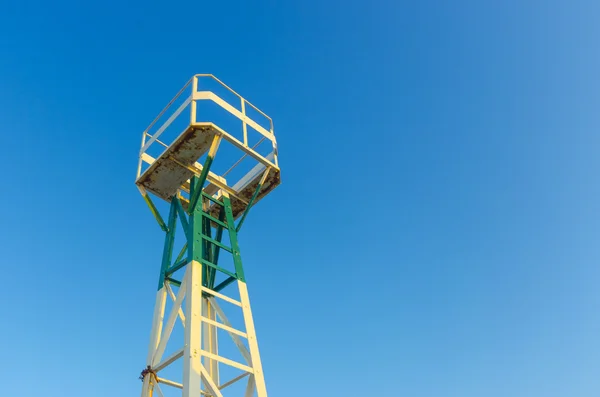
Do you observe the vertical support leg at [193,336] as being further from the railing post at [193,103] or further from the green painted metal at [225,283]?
the railing post at [193,103]

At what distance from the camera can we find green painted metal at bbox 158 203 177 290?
1250cm

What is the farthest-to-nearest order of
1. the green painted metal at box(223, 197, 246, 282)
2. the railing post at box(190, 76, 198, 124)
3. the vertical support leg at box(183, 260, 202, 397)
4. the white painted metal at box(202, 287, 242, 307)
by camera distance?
the green painted metal at box(223, 197, 246, 282) < the railing post at box(190, 76, 198, 124) < the white painted metal at box(202, 287, 242, 307) < the vertical support leg at box(183, 260, 202, 397)

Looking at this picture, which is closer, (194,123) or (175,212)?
(194,123)

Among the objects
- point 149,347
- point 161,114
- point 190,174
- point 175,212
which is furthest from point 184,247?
point 161,114

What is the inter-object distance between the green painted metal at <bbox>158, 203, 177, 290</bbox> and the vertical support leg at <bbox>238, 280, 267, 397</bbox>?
6.14 ft

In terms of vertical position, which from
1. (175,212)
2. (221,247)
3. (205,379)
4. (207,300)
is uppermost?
(175,212)

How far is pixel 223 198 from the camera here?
14.6m

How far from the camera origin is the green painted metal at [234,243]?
12.7m

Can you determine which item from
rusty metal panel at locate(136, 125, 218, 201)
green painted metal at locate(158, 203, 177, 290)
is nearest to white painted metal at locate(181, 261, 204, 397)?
green painted metal at locate(158, 203, 177, 290)

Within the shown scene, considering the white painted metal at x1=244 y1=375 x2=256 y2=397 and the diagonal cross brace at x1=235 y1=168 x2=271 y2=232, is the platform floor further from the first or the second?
the white painted metal at x1=244 y1=375 x2=256 y2=397

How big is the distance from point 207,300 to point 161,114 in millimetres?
5668

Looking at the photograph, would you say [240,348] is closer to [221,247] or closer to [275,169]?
[221,247]

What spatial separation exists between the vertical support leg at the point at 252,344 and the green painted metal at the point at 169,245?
187 cm

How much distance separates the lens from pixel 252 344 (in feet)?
37.4
